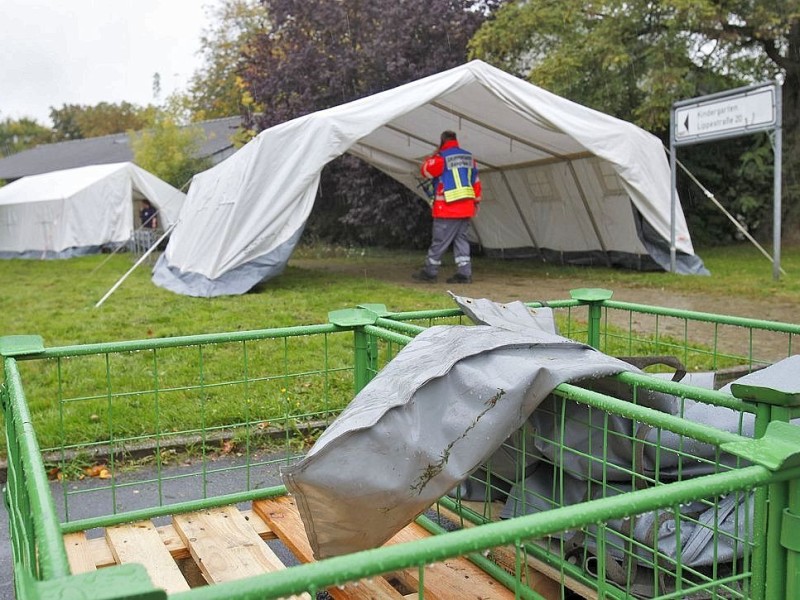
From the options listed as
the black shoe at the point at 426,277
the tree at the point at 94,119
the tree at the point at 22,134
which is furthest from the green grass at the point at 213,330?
the tree at the point at 22,134

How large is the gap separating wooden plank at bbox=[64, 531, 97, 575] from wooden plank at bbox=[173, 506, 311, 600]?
320mm

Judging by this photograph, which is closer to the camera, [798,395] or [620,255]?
[798,395]

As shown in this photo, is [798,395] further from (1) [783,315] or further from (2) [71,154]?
(2) [71,154]

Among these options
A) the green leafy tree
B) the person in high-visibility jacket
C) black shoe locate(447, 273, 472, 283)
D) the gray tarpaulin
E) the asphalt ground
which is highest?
the green leafy tree

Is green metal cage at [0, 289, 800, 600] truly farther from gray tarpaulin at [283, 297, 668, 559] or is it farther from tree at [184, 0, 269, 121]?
tree at [184, 0, 269, 121]

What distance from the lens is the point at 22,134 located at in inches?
2611

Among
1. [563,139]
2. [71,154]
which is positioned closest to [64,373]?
[563,139]

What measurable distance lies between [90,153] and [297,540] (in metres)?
41.8

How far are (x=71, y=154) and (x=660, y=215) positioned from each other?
37.2 m

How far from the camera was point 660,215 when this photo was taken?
36.9 feet

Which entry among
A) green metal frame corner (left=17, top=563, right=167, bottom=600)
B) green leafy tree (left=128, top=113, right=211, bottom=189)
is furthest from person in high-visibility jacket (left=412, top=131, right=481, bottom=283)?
green leafy tree (left=128, top=113, right=211, bottom=189)

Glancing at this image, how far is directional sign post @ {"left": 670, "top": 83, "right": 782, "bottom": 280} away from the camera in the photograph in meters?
10.2

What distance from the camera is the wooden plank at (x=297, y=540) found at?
2529mm

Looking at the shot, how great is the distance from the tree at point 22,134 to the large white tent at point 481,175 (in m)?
58.9
